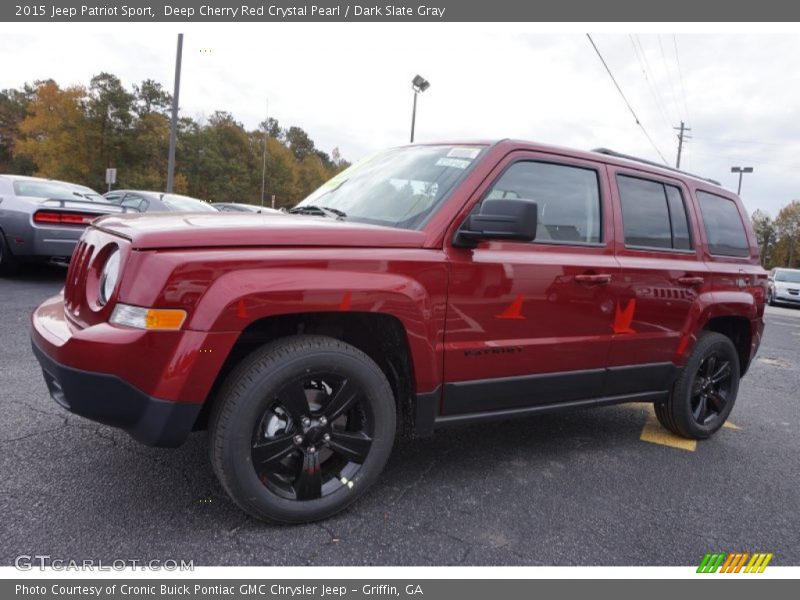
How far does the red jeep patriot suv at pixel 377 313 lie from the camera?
2.09 m

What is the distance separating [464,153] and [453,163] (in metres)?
Answer: 0.09

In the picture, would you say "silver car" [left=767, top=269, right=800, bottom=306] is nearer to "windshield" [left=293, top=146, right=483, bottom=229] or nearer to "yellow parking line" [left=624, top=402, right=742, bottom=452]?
"yellow parking line" [left=624, top=402, right=742, bottom=452]

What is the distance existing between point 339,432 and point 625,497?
1.54m

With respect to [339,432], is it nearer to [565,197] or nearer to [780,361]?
[565,197]

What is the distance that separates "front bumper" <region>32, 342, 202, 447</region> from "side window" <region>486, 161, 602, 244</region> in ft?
5.62

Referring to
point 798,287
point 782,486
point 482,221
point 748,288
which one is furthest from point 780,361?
point 798,287

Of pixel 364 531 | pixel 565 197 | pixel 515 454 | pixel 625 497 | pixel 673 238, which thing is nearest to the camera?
pixel 364 531

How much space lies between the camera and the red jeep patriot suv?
6.85 feet

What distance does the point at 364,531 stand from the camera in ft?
7.82

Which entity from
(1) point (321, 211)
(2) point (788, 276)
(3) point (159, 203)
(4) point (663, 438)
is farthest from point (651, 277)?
(2) point (788, 276)

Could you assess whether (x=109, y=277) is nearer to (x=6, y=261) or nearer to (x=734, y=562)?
(x=734, y=562)

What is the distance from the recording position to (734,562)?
2389 mm

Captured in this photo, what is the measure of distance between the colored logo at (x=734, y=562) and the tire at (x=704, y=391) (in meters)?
1.41

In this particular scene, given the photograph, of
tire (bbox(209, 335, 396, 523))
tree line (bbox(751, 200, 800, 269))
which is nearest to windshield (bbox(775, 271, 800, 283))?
tire (bbox(209, 335, 396, 523))
